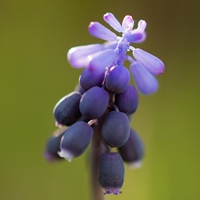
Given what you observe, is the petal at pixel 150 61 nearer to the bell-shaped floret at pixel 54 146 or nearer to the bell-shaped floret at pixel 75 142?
the bell-shaped floret at pixel 75 142

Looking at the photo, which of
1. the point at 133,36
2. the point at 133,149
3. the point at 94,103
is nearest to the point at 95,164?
the point at 133,149

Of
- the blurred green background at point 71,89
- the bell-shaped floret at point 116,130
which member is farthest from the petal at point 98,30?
the blurred green background at point 71,89

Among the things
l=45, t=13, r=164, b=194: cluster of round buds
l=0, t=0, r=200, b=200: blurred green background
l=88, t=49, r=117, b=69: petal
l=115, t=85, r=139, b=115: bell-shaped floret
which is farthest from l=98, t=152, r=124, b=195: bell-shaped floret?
l=0, t=0, r=200, b=200: blurred green background

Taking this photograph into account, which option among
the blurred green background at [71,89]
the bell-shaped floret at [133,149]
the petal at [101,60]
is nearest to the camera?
the petal at [101,60]

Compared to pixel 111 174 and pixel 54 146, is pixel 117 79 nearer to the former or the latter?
pixel 111 174

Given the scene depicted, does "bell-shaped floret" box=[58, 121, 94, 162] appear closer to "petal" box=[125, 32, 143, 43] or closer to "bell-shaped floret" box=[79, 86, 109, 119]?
"bell-shaped floret" box=[79, 86, 109, 119]

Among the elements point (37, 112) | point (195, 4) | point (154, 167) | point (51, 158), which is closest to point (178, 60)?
point (195, 4)
